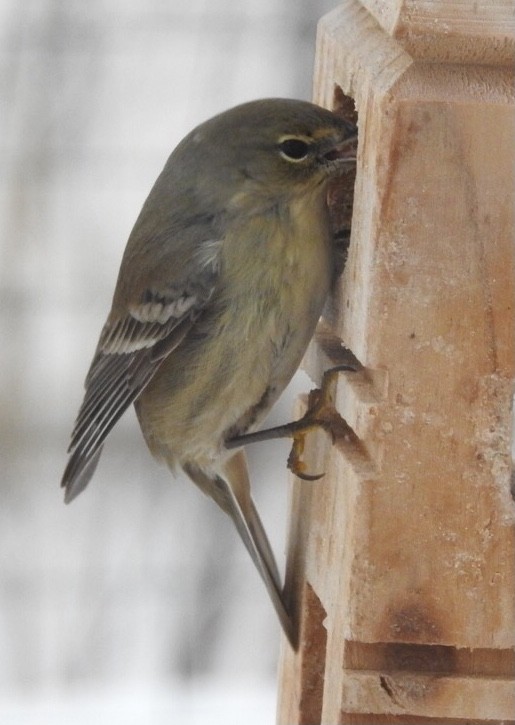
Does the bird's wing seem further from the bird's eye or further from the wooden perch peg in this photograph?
the wooden perch peg

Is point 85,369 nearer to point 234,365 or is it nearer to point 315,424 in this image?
point 234,365

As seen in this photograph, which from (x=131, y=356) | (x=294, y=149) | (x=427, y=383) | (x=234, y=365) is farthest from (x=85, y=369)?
(x=427, y=383)

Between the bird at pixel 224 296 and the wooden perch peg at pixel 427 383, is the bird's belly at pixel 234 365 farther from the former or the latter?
the wooden perch peg at pixel 427 383

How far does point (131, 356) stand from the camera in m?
2.02

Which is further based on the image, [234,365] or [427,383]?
[234,365]

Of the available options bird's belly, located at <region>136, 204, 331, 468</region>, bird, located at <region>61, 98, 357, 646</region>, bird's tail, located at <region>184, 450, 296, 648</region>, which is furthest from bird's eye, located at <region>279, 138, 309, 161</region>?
bird's tail, located at <region>184, 450, 296, 648</region>

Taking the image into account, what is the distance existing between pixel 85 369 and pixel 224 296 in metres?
1.77

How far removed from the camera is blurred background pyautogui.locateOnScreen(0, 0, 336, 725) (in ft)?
11.1

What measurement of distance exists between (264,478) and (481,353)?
2197mm

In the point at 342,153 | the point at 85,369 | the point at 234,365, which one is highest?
the point at 85,369

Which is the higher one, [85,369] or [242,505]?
[85,369]

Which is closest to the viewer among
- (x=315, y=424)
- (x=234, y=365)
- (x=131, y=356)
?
(x=315, y=424)

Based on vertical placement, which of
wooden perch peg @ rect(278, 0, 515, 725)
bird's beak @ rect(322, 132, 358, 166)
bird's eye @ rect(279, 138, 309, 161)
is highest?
bird's eye @ rect(279, 138, 309, 161)

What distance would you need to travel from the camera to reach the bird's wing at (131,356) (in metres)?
1.88
